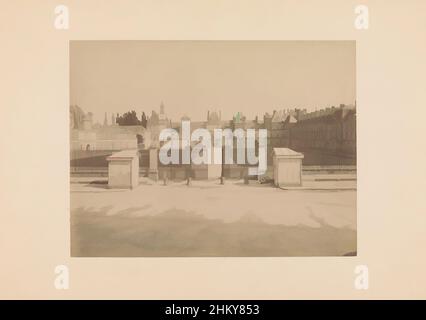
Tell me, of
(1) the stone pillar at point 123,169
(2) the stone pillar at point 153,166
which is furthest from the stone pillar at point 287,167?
(1) the stone pillar at point 123,169

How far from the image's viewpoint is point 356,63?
13.2ft

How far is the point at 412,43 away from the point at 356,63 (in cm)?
44

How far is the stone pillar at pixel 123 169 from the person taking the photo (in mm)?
4012

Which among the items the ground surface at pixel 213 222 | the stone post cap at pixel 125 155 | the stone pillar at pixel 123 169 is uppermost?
the stone post cap at pixel 125 155

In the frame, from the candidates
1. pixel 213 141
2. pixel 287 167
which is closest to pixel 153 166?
pixel 213 141

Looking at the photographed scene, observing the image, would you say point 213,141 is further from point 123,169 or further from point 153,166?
point 123,169

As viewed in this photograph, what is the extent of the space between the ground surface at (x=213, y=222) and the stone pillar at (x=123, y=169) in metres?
0.07

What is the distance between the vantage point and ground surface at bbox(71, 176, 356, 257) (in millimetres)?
4012

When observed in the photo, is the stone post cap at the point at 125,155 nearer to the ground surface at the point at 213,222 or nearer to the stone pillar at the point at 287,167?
the ground surface at the point at 213,222

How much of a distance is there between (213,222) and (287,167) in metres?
0.69

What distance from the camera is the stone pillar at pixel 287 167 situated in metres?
3.98

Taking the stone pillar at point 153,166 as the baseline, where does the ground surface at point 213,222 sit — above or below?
below

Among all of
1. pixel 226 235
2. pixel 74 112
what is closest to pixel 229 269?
pixel 226 235

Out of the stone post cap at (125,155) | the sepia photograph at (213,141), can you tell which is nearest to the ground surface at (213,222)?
the sepia photograph at (213,141)
